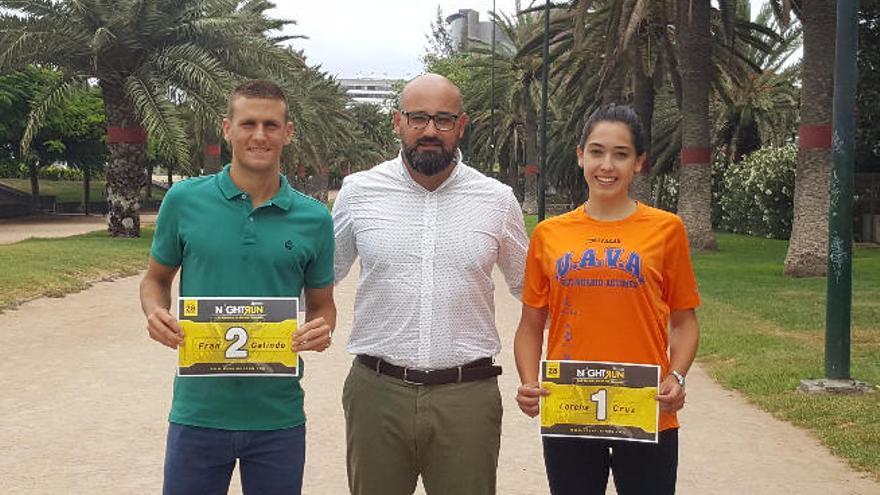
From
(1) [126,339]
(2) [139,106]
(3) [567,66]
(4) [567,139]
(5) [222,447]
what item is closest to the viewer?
(5) [222,447]

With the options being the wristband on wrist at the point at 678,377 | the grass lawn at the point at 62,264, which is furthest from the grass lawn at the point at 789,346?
the grass lawn at the point at 62,264

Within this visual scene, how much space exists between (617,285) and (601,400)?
37 centimetres

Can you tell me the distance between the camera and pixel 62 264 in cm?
1895

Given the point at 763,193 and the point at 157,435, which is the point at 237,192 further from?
the point at 763,193

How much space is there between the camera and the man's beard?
11.6 ft


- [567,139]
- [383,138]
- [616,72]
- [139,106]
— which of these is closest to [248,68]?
[139,106]

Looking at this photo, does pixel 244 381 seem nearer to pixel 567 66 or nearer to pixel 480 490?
pixel 480 490

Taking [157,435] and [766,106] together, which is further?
[766,106]

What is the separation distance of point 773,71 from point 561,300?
127 ft

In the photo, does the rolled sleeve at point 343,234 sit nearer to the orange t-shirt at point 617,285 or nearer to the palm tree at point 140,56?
the orange t-shirt at point 617,285

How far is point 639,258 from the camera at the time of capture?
3.33 m

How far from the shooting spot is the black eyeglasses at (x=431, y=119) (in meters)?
3.53

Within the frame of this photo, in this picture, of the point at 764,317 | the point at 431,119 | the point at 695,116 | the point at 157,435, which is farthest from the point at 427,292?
the point at 695,116

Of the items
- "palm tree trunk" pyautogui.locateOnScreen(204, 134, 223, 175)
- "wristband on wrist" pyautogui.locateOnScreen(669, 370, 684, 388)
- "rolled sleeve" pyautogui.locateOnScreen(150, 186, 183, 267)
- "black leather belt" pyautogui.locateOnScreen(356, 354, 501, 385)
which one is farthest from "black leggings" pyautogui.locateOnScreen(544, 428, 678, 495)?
"palm tree trunk" pyautogui.locateOnScreen(204, 134, 223, 175)
